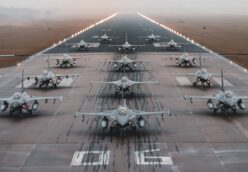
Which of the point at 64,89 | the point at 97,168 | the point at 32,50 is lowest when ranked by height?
the point at 97,168

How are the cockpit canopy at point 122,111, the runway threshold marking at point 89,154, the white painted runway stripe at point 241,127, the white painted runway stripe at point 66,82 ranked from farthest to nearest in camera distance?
the white painted runway stripe at point 66,82 → the white painted runway stripe at point 241,127 → the cockpit canopy at point 122,111 → the runway threshold marking at point 89,154

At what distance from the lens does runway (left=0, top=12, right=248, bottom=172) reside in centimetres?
4519

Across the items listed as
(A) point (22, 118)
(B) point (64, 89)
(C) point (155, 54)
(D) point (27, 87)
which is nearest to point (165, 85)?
(B) point (64, 89)

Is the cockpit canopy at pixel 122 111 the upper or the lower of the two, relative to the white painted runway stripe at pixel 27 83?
lower

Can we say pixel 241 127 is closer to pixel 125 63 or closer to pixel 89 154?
pixel 89 154

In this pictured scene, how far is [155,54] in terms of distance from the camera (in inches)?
5482

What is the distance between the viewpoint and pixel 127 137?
5303 centimetres

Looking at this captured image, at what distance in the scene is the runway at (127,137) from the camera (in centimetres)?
4519

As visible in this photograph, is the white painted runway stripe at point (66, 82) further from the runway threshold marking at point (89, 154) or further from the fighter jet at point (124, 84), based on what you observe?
the runway threshold marking at point (89, 154)

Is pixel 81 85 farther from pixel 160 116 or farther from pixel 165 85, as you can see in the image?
pixel 160 116

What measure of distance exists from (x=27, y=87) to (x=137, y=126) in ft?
122

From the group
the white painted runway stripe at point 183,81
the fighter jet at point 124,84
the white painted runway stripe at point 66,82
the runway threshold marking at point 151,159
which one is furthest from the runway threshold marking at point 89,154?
the white painted runway stripe at point 183,81

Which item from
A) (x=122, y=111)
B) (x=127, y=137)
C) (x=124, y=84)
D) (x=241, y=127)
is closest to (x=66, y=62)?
(x=124, y=84)

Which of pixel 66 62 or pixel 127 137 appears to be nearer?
pixel 127 137
